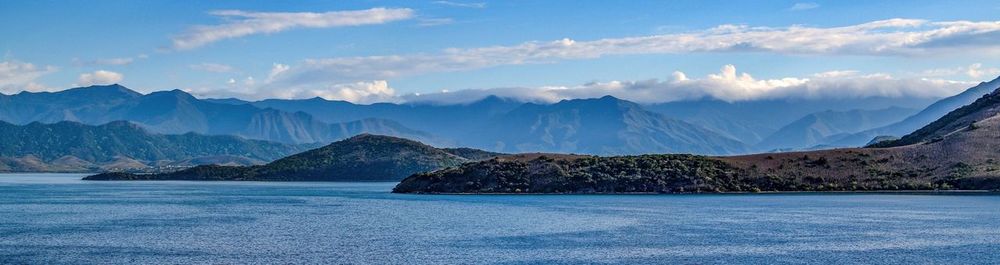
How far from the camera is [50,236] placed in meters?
109

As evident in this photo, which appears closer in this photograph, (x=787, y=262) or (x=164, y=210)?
(x=787, y=262)

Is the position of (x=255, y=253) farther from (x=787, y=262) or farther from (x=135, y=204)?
(x=135, y=204)

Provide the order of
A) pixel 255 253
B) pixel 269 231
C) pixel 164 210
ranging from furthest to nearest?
pixel 164 210 < pixel 269 231 < pixel 255 253

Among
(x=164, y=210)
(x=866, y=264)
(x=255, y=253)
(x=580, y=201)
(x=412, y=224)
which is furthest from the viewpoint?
(x=580, y=201)

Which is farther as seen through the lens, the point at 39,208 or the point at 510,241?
the point at 39,208

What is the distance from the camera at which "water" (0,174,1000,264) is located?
90.1 meters

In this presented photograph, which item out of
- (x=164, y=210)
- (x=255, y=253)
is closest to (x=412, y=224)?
(x=255, y=253)

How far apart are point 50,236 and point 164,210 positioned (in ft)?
169

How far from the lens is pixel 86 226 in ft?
403

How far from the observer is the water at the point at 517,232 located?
3548 inches

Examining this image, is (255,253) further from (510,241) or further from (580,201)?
(580,201)

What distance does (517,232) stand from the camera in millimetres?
113750

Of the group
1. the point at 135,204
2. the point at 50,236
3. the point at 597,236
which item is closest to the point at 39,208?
the point at 135,204

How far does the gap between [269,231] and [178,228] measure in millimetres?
11739
